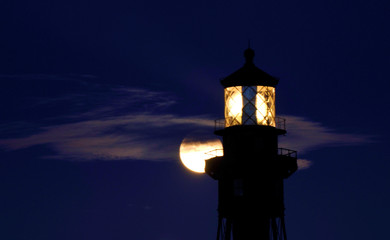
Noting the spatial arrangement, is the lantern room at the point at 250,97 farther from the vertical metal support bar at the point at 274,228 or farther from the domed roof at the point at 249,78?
the vertical metal support bar at the point at 274,228

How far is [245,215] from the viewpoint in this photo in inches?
3789

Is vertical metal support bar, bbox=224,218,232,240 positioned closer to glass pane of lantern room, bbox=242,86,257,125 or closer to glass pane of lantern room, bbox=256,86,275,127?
glass pane of lantern room, bbox=242,86,257,125

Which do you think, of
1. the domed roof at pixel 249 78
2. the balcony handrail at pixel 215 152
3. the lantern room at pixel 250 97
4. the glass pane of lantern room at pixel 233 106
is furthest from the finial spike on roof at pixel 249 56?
the balcony handrail at pixel 215 152

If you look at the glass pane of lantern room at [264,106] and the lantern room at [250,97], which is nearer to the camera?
the lantern room at [250,97]

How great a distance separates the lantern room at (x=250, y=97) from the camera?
96125 millimetres

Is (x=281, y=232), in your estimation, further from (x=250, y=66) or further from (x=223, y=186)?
(x=250, y=66)

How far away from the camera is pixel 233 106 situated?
317 ft

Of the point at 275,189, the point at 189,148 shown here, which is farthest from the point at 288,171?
the point at 189,148

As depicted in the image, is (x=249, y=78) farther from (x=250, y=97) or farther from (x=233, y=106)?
(x=233, y=106)

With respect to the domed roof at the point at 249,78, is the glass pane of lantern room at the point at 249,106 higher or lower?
lower

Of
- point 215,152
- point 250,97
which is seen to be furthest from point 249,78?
point 215,152

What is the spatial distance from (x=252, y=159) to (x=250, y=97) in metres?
3.99

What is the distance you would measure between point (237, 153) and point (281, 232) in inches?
→ 230

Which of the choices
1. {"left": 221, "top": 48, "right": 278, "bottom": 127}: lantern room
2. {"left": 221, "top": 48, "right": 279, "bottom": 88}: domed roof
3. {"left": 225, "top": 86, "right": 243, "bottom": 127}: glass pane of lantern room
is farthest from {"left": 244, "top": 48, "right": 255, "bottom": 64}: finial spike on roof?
{"left": 225, "top": 86, "right": 243, "bottom": 127}: glass pane of lantern room
